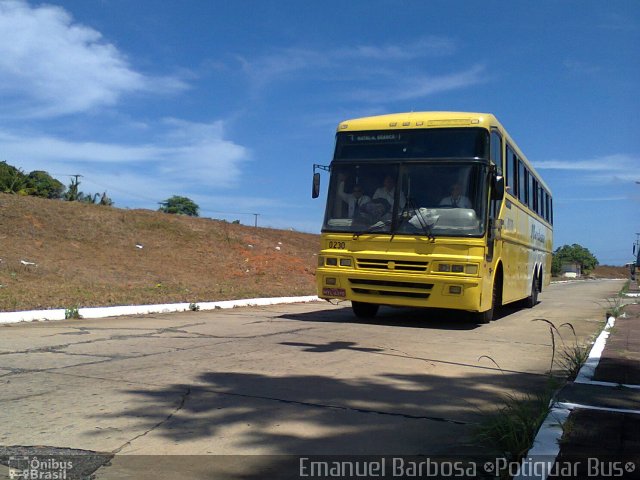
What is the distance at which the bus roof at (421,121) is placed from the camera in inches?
433

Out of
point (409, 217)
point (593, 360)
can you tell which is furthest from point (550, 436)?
point (409, 217)

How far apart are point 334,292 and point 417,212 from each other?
214 centimetres

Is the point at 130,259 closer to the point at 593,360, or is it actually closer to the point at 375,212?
the point at 375,212

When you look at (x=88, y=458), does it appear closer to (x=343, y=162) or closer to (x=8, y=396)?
(x=8, y=396)

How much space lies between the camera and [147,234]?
2652cm

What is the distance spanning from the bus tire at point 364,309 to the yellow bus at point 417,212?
136 cm

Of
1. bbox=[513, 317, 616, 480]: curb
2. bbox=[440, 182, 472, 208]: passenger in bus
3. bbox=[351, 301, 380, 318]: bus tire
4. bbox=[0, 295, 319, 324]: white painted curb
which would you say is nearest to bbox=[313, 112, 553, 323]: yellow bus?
bbox=[440, 182, 472, 208]: passenger in bus

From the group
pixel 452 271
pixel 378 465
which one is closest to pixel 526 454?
pixel 378 465

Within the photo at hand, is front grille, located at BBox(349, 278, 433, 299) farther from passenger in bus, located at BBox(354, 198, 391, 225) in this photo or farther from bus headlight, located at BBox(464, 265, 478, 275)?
passenger in bus, located at BBox(354, 198, 391, 225)

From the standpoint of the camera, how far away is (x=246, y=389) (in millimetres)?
5863

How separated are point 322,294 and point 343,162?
2493 millimetres

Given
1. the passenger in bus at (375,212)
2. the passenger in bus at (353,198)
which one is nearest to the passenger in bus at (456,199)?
the passenger in bus at (375,212)

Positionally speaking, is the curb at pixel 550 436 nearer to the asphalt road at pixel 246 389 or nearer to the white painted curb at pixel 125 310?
the asphalt road at pixel 246 389

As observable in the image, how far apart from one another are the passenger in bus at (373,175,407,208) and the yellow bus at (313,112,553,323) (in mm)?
18
